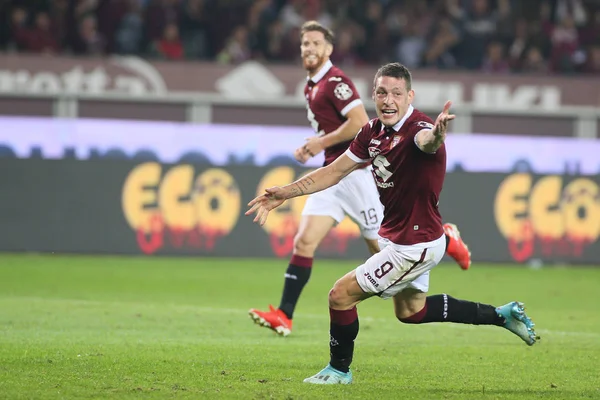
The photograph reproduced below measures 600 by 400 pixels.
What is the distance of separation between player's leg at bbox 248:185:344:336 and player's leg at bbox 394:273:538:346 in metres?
2.04

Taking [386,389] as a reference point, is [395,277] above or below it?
above

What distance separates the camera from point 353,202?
9.50 m

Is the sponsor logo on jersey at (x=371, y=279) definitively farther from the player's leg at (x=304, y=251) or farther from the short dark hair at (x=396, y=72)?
the player's leg at (x=304, y=251)

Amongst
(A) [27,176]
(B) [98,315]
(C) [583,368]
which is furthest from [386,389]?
(A) [27,176]

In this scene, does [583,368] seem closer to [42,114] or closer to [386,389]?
[386,389]

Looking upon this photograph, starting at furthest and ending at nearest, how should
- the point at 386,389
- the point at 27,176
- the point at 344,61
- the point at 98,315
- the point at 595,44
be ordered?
the point at 595,44 < the point at 344,61 < the point at 27,176 < the point at 98,315 < the point at 386,389

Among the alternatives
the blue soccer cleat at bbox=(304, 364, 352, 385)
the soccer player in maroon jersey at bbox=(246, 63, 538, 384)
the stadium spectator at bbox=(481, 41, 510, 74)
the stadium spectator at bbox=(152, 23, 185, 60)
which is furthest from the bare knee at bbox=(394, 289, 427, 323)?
the stadium spectator at bbox=(481, 41, 510, 74)

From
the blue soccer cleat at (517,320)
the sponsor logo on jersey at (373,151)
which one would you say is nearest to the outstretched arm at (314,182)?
the sponsor logo on jersey at (373,151)

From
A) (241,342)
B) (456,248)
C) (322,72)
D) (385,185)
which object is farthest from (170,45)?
(385,185)

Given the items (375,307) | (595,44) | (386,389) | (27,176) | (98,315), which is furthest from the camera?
(595,44)

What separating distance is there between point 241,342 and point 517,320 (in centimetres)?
237

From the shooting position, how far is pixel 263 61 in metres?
19.1

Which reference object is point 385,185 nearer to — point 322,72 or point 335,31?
point 322,72

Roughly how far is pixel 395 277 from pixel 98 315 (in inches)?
155
